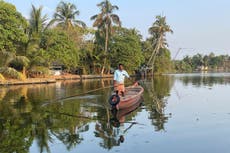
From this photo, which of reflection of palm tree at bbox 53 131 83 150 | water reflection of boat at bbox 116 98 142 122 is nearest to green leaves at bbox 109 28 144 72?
water reflection of boat at bbox 116 98 142 122

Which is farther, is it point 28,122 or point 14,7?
point 14,7

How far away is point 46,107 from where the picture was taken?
15.2 m

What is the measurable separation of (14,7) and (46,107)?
22.1m

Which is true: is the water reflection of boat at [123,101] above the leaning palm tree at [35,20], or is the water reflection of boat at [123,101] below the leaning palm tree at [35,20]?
below

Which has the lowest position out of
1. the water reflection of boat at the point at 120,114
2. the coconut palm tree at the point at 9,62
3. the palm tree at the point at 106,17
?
the water reflection of boat at the point at 120,114

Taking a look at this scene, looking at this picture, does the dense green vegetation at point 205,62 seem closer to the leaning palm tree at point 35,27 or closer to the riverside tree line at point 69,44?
the riverside tree line at point 69,44

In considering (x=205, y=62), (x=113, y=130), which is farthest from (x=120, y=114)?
(x=205, y=62)

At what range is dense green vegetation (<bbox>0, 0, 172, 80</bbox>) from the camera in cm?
3234

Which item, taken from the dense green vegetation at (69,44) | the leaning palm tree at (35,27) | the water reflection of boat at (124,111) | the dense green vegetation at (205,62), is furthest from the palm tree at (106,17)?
the dense green vegetation at (205,62)

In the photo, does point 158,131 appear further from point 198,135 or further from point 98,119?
point 98,119

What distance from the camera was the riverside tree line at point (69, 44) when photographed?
32.3 m

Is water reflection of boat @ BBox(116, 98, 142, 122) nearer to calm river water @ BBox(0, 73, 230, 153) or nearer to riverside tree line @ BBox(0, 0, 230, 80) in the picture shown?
calm river water @ BBox(0, 73, 230, 153)

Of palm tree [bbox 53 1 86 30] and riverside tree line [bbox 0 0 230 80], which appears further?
palm tree [bbox 53 1 86 30]

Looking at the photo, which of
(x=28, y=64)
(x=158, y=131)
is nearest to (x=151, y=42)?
(x=28, y=64)
